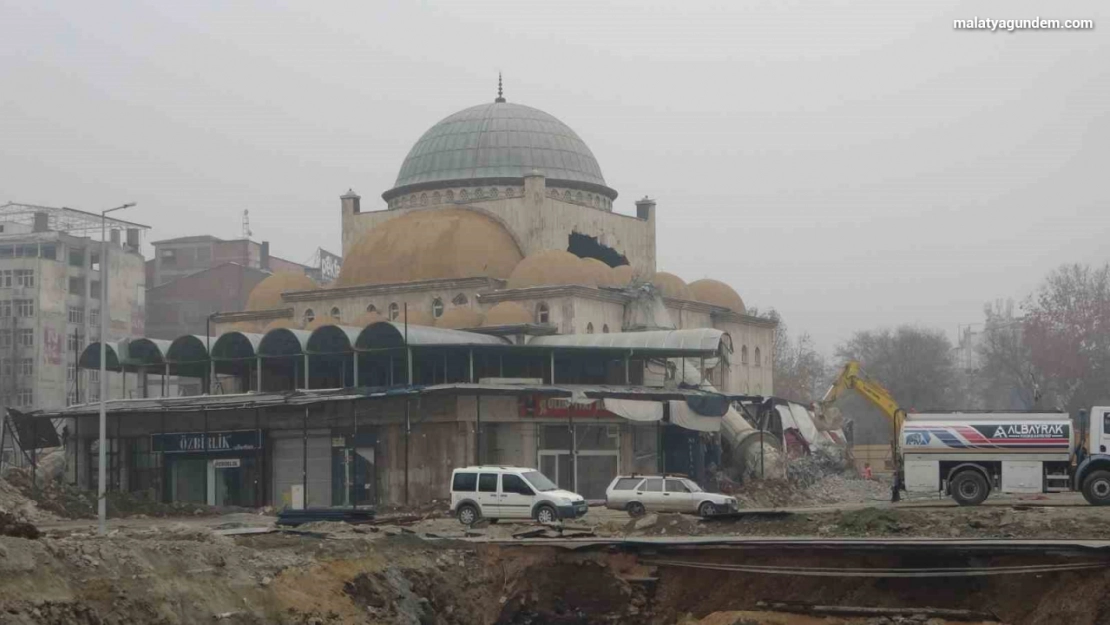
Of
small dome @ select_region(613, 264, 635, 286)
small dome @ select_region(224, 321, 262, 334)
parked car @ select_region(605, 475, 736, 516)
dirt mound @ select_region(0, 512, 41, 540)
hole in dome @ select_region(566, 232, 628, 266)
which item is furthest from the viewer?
small dome @ select_region(224, 321, 262, 334)

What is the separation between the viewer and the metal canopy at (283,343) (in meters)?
51.8

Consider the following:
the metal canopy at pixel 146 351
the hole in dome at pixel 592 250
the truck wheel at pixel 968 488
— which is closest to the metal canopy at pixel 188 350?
the metal canopy at pixel 146 351

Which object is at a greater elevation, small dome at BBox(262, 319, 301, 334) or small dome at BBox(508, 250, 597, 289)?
small dome at BBox(508, 250, 597, 289)

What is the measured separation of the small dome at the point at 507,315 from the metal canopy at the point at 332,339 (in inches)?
237

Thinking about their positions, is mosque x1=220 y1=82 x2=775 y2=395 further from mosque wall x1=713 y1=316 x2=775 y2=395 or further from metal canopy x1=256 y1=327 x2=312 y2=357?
metal canopy x1=256 y1=327 x2=312 y2=357

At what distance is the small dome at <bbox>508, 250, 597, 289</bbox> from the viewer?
57125mm

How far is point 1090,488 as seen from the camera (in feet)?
108

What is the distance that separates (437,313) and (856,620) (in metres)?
38.1

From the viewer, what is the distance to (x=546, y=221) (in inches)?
2442

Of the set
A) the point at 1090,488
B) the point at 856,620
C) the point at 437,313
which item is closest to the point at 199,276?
the point at 437,313

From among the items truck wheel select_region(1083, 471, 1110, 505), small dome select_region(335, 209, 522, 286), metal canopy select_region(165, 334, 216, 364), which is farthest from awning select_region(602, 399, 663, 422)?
truck wheel select_region(1083, 471, 1110, 505)

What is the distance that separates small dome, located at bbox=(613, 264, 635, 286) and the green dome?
667 centimetres

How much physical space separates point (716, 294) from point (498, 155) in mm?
11558

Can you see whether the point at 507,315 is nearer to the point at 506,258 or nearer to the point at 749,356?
the point at 506,258
